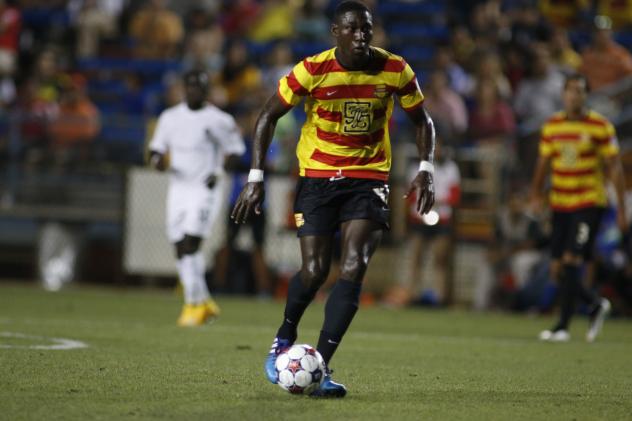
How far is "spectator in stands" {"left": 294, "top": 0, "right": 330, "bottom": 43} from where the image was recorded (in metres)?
21.0

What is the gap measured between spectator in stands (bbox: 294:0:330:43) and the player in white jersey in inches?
346

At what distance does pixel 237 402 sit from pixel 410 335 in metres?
5.63

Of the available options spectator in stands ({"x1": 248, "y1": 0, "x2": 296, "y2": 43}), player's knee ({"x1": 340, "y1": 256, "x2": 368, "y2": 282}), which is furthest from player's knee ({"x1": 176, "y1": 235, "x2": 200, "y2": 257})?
spectator in stands ({"x1": 248, "y1": 0, "x2": 296, "y2": 43})

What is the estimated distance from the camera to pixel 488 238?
17031mm

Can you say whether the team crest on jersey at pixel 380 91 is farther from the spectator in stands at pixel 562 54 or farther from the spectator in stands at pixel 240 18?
the spectator in stands at pixel 240 18

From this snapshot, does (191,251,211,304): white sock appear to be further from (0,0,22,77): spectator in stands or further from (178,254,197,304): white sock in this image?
(0,0,22,77): spectator in stands

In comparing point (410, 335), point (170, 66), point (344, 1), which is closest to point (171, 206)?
point (410, 335)

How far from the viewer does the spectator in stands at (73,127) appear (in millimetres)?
18172

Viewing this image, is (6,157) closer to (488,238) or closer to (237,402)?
(488,238)

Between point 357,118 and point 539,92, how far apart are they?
11496 millimetres

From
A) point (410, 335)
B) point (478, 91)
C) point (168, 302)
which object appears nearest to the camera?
point (410, 335)

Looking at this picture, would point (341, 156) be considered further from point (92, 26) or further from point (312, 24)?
point (92, 26)

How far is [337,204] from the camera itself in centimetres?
709

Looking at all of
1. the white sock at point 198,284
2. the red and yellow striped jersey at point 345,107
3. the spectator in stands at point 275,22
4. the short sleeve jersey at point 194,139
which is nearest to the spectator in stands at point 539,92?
the spectator in stands at point 275,22
